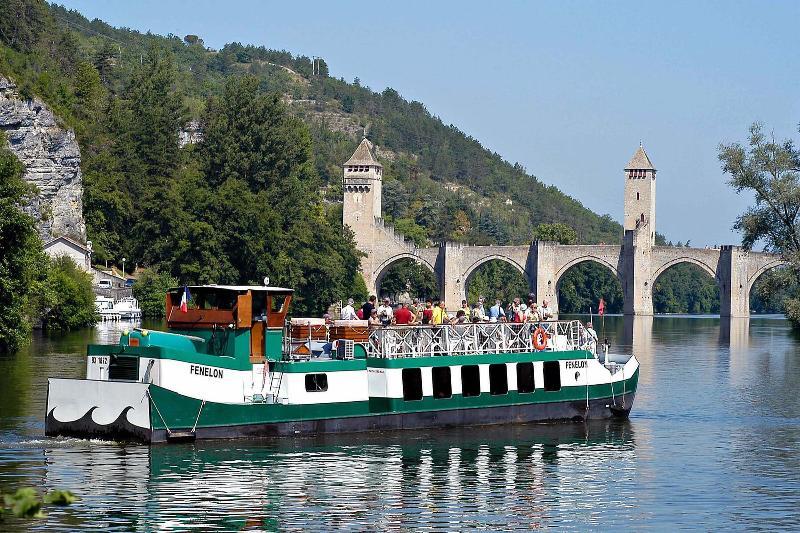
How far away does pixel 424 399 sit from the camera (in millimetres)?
29953

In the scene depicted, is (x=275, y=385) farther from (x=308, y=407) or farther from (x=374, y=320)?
(x=374, y=320)

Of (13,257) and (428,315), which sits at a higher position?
(13,257)

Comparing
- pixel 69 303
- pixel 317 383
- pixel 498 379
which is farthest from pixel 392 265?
pixel 317 383

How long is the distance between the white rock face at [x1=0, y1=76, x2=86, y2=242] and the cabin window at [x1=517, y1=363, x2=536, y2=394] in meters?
45.8

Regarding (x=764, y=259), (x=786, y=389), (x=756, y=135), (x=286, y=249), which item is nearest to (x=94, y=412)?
(x=786, y=389)

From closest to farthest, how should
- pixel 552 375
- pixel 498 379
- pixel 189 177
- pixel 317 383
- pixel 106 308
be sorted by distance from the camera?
1. pixel 317 383
2. pixel 498 379
3. pixel 552 375
4. pixel 106 308
5. pixel 189 177

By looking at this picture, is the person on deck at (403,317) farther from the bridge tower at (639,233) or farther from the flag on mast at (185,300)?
the bridge tower at (639,233)

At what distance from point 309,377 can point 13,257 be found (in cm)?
1920

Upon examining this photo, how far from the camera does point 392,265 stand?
405ft

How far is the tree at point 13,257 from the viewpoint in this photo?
144 feet

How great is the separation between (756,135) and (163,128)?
4576cm

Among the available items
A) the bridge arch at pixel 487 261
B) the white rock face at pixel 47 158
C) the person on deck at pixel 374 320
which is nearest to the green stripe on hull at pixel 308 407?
the person on deck at pixel 374 320

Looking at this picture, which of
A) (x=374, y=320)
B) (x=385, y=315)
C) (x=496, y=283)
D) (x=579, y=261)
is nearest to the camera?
(x=374, y=320)

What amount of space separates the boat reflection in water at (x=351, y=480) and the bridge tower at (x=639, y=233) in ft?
295
